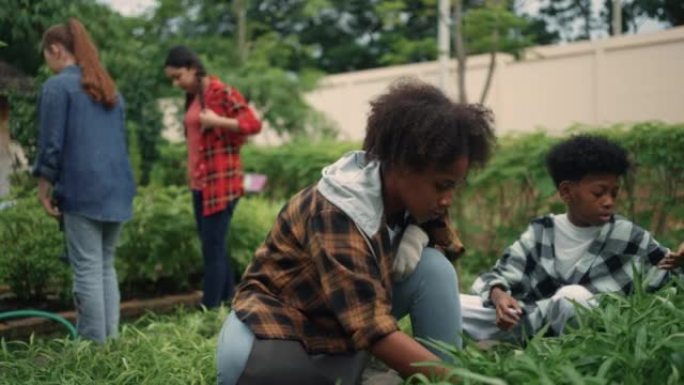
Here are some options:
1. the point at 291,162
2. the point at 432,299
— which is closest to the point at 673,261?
the point at 432,299

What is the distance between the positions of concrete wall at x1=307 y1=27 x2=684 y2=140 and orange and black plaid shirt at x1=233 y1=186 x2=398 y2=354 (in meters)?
9.12

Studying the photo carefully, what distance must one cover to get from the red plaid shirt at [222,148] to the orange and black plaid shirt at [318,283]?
9.05 ft

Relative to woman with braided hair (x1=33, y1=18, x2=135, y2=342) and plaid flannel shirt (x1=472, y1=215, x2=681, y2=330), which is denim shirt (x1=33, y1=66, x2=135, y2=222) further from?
plaid flannel shirt (x1=472, y1=215, x2=681, y2=330)

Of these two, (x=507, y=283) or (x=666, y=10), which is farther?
(x=666, y=10)

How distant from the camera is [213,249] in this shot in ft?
17.3

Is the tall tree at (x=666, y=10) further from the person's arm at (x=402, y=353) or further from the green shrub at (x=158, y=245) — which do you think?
the person's arm at (x=402, y=353)

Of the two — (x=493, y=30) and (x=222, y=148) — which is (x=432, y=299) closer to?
(x=222, y=148)

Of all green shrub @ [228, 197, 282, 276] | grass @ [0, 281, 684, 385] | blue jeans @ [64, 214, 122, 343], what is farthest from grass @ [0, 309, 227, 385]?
green shrub @ [228, 197, 282, 276]

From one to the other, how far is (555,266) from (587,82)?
36.8 ft

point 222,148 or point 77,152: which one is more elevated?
point 77,152

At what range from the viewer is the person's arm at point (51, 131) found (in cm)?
417

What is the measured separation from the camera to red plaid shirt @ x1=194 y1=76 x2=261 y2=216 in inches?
209

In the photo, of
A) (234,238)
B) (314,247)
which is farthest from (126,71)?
(314,247)

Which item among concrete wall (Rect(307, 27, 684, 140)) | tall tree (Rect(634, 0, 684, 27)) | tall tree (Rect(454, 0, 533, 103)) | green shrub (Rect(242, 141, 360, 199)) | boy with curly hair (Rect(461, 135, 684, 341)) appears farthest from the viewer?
concrete wall (Rect(307, 27, 684, 140))
